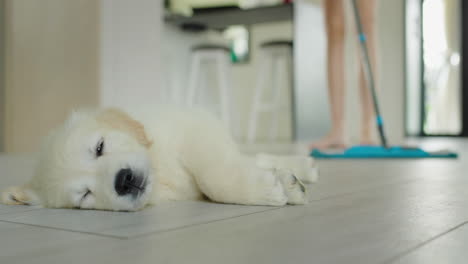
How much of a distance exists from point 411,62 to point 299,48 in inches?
124

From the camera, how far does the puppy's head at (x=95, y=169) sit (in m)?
1.13

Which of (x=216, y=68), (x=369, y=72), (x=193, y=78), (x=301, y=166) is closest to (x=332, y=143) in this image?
(x=369, y=72)

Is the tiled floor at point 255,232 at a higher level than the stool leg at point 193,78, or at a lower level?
lower

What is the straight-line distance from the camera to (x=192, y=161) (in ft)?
4.08

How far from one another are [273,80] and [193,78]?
56.0 inches

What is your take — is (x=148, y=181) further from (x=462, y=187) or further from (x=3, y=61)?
(x=3, y=61)

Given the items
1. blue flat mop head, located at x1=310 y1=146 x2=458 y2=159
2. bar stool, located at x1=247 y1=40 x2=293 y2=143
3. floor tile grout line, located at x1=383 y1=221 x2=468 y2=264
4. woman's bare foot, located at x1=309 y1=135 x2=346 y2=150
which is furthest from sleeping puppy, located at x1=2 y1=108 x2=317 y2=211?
bar stool, located at x1=247 y1=40 x2=293 y2=143

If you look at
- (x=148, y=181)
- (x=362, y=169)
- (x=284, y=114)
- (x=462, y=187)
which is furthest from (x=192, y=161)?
(x=284, y=114)

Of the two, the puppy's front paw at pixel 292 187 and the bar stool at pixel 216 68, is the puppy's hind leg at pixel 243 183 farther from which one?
the bar stool at pixel 216 68

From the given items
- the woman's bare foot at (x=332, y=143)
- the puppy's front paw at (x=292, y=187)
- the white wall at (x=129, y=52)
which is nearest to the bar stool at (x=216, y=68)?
the white wall at (x=129, y=52)

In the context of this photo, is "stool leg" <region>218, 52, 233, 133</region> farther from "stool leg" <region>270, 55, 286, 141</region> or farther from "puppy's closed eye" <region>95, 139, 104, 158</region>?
"puppy's closed eye" <region>95, 139, 104, 158</region>

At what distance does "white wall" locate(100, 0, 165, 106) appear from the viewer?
3.76 m

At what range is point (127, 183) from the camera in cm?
113

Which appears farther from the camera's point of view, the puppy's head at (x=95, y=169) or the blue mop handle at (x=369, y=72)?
the blue mop handle at (x=369, y=72)
